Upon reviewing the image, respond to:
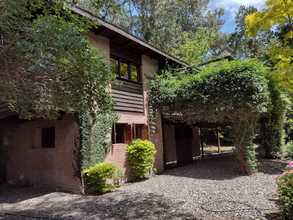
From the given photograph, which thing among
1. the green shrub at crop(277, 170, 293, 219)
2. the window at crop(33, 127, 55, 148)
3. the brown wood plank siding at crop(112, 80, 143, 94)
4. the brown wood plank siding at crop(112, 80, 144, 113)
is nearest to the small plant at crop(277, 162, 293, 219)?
the green shrub at crop(277, 170, 293, 219)

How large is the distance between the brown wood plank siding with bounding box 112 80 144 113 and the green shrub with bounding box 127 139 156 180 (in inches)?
62.0

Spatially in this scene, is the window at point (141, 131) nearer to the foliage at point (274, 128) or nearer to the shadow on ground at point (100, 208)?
the shadow on ground at point (100, 208)

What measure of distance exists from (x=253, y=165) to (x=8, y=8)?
9.42 m

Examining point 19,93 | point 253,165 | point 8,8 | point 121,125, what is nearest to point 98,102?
point 19,93

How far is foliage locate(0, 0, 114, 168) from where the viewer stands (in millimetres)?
4988

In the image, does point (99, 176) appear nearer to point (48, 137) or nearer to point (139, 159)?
point (139, 159)

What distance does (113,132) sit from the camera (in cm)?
1080

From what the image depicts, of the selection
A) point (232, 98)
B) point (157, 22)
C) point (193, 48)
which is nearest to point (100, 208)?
point (232, 98)

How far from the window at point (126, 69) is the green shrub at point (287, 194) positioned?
7.53 metres

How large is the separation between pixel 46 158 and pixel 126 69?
4.96 meters

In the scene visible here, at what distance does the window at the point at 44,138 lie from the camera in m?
10.9

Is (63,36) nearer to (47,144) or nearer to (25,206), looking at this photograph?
(25,206)

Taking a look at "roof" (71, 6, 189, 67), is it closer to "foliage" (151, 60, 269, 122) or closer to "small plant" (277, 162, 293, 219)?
"foliage" (151, 60, 269, 122)

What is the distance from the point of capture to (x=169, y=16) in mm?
27938
